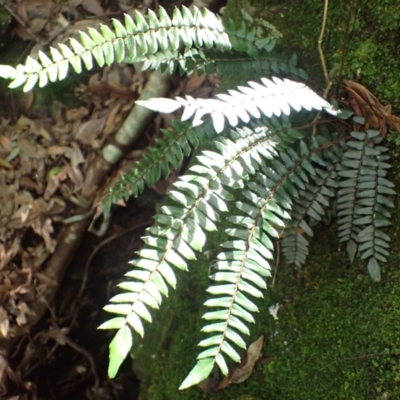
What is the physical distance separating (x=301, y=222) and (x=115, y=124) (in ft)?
5.21

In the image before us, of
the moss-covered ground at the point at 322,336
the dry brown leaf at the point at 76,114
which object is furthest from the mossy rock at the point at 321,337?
the dry brown leaf at the point at 76,114

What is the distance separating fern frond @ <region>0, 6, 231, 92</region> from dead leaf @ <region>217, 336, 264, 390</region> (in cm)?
140

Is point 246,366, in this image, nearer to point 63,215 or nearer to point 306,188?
point 306,188

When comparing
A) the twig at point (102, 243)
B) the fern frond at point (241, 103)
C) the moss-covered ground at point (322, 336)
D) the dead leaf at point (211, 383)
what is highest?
the fern frond at point (241, 103)

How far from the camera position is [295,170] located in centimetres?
197

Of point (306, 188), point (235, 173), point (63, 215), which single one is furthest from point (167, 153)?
point (63, 215)

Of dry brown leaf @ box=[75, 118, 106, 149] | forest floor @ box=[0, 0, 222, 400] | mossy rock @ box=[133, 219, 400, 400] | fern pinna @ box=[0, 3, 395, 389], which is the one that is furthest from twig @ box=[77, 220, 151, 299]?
fern pinna @ box=[0, 3, 395, 389]

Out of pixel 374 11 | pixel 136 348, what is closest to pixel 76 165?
pixel 136 348

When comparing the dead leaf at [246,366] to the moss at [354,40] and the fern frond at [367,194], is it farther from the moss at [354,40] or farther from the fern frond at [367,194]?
the moss at [354,40]

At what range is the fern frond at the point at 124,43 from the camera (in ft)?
5.85

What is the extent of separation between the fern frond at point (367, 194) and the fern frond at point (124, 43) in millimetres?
747

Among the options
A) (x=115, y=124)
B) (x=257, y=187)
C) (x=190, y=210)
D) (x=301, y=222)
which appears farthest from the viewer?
(x=115, y=124)

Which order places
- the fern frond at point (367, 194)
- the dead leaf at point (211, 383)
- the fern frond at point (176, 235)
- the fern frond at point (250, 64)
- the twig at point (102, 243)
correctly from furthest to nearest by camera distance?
the twig at point (102, 243) → the dead leaf at point (211, 383) → the fern frond at point (250, 64) → the fern frond at point (367, 194) → the fern frond at point (176, 235)

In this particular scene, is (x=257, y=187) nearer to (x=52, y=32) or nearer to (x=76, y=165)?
(x=76, y=165)
